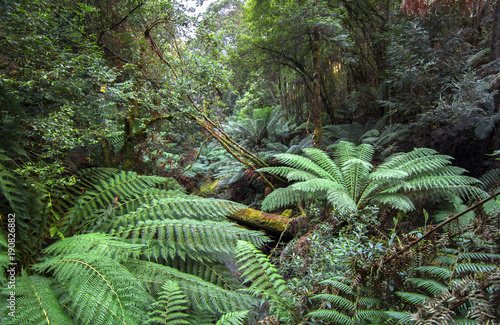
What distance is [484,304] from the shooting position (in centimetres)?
65

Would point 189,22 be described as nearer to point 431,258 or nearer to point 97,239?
point 97,239

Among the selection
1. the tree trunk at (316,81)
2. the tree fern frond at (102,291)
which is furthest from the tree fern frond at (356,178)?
the tree fern frond at (102,291)

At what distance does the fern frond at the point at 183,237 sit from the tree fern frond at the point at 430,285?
0.93 m

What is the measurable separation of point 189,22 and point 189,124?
1277 millimetres

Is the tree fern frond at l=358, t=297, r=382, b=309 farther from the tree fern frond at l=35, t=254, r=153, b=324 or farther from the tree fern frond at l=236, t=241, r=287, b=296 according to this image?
the tree fern frond at l=35, t=254, r=153, b=324

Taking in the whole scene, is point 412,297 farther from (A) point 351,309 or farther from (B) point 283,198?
(B) point 283,198

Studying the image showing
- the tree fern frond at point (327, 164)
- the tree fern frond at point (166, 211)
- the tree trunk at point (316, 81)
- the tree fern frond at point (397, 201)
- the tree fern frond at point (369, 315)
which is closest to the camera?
the tree fern frond at point (369, 315)

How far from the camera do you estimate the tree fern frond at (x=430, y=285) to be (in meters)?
0.88

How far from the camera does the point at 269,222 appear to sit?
9.24ft

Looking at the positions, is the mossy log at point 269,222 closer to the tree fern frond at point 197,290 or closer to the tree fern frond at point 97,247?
the tree fern frond at point 197,290

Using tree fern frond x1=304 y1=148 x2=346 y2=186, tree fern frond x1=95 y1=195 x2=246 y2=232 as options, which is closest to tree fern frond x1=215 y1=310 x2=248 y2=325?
tree fern frond x1=95 y1=195 x2=246 y2=232

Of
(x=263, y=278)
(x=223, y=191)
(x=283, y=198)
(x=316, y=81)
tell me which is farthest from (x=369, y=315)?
(x=223, y=191)

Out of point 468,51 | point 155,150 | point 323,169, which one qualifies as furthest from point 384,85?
point 155,150

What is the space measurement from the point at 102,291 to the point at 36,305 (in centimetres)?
28
